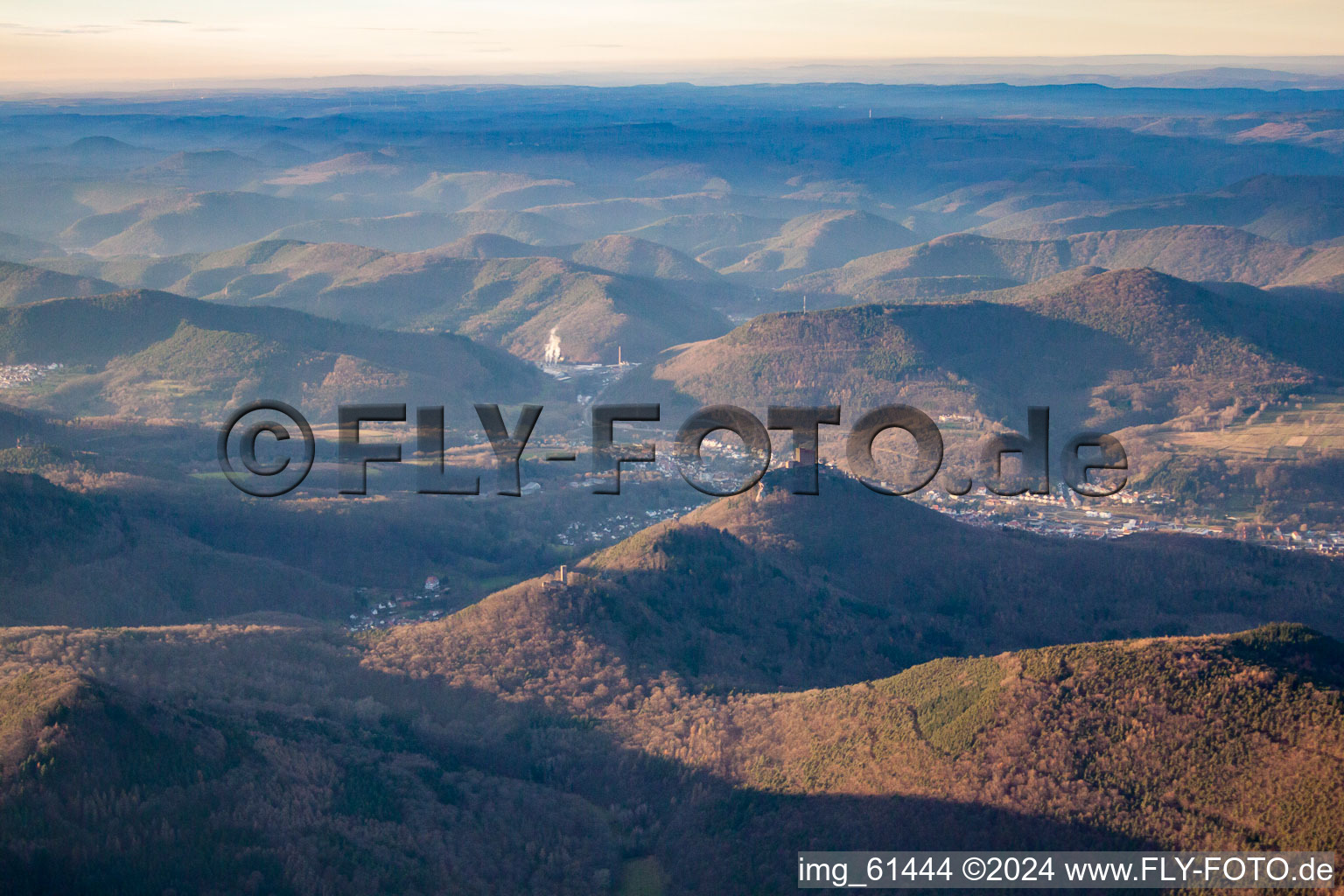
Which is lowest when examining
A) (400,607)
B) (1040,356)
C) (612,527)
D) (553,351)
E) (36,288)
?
(400,607)

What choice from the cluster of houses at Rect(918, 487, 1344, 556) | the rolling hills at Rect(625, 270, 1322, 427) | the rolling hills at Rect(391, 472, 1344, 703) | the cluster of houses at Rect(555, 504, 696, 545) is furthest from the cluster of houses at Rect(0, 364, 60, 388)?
the cluster of houses at Rect(918, 487, 1344, 556)

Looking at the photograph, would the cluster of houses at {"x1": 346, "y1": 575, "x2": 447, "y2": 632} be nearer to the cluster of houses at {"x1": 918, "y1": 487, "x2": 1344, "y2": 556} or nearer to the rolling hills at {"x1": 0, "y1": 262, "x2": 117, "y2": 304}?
the cluster of houses at {"x1": 918, "y1": 487, "x2": 1344, "y2": 556}

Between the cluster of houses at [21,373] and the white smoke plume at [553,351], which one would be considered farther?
the white smoke plume at [553,351]

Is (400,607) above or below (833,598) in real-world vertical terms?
below

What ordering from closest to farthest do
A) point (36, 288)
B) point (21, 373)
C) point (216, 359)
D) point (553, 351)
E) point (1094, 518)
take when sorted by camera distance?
point (1094, 518), point (216, 359), point (21, 373), point (553, 351), point (36, 288)

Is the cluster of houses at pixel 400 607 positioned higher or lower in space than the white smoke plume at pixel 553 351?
lower

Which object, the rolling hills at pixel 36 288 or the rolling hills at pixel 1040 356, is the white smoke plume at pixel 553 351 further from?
the rolling hills at pixel 36 288

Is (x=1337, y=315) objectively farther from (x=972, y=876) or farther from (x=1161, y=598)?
(x=972, y=876)

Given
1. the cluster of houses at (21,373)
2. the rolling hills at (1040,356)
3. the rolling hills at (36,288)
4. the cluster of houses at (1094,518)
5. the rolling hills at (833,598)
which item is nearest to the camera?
the rolling hills at (833,598)

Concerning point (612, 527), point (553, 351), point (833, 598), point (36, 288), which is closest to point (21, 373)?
point (36, 288)

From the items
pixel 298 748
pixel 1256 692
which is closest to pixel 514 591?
pixel 298 748

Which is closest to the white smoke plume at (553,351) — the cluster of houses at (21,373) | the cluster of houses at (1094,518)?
the cluster of houses at (21,373)

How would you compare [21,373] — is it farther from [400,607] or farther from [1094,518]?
[1094,518]
